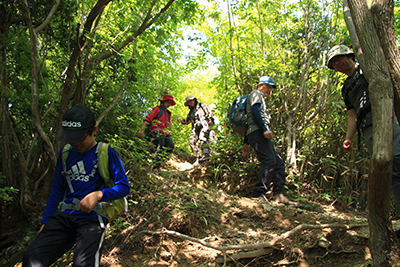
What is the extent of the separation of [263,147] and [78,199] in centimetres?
321

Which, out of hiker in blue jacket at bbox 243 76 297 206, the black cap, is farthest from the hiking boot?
the black cap

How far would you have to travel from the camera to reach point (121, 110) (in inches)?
214

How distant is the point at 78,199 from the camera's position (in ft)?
6.30

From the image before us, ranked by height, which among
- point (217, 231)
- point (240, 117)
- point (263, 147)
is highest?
point (240, 117)

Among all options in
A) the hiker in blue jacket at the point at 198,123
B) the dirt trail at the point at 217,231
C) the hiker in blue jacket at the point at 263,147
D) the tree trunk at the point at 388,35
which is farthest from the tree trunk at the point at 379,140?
the hiker in blue jacket at the point at 198,123

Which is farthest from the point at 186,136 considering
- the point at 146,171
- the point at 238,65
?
the point at 146,171

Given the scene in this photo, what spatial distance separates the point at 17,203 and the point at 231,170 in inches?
163

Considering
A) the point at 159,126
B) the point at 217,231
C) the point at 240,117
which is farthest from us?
the point at 159,126

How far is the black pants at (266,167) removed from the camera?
4.24 m

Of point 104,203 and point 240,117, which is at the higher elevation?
point 240,117

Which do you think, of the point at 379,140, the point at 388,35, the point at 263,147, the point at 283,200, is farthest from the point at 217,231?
the point at 388,35

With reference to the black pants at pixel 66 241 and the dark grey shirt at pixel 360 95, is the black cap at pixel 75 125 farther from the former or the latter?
the dark grey shirt at pixel 360 95

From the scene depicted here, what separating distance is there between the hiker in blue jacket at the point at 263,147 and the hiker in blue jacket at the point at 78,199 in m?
2.88

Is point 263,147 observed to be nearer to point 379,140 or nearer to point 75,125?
point 379,140
